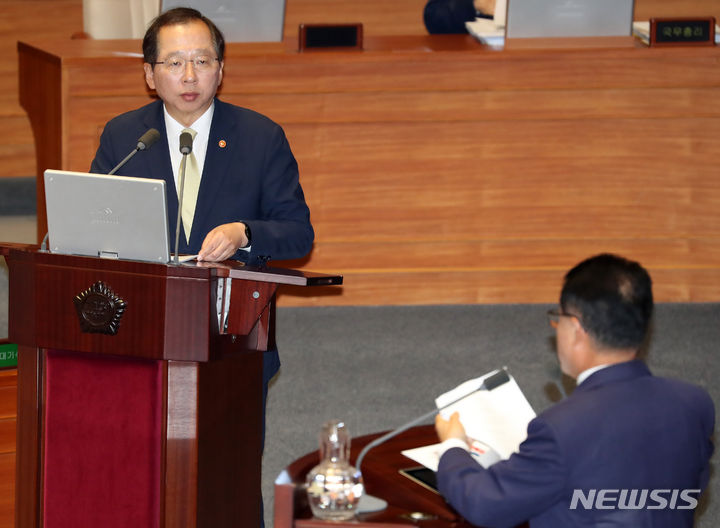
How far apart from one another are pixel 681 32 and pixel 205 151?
3.43 meters

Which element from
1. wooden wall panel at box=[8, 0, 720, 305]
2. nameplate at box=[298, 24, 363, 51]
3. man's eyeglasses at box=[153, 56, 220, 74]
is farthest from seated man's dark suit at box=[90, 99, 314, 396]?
nameplate at box=[298, 24, 363, 51]

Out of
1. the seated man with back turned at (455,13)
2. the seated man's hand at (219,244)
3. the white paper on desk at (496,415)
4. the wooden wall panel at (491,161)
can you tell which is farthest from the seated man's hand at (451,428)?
the seated man with back turned at (455,13)

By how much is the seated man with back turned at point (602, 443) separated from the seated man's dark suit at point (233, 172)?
3.46 ft

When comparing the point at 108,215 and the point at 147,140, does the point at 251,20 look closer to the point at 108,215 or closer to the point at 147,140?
the point at 147,140

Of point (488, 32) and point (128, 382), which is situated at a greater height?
point (488, 32)

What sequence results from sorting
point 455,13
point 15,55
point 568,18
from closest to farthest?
point 568,18 → point 455,13 → point 15,55

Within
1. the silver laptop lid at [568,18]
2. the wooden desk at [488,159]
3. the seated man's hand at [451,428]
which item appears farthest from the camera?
the silver laptop lid at [568,18]

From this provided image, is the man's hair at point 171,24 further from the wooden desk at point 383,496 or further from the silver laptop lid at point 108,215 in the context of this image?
the wooden desk at point 383,496

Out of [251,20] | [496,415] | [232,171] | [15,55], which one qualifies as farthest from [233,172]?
[15,55]

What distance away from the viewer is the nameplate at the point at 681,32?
5512 mm

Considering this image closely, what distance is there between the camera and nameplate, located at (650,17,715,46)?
217 inches

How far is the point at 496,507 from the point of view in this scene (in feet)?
6.21

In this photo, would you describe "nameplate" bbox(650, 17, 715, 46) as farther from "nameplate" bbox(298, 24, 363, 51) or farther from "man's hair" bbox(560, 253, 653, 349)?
"man's hair" bbox(560, 253, 653, 349)

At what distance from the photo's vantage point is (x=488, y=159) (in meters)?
5.48
